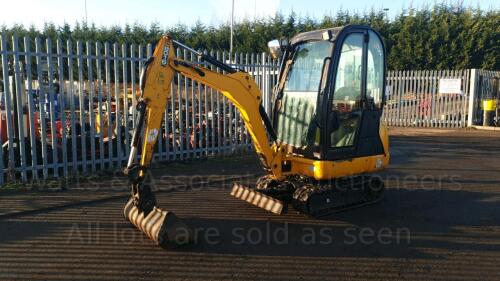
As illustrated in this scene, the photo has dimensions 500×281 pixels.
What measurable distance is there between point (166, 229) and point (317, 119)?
243 centimetres

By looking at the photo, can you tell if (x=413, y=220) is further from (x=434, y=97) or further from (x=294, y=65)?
(x=434, y=97)

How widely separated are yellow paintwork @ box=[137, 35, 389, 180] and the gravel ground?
62cm

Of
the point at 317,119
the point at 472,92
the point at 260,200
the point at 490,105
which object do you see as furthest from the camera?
the point at 472,92

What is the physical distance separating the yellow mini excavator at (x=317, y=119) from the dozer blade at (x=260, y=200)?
0.04 ft

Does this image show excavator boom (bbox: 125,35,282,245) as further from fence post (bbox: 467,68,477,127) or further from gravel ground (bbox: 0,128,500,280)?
fence post (bbox: 467,68,477,127)

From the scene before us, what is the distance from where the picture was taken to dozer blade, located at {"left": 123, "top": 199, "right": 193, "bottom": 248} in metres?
4.41

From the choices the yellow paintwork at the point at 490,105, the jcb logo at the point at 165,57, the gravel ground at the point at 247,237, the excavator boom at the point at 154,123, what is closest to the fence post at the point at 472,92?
the yellow paintwork at the point at 490,105

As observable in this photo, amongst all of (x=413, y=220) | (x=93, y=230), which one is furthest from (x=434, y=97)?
(x=93, y=230)

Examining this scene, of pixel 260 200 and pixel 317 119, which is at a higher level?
pixel 317 119

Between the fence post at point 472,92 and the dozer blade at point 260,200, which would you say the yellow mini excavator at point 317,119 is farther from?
the fence post at point 472,92

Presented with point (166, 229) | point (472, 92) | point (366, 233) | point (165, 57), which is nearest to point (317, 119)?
point (366, 233)

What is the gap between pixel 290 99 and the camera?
6.07 meters

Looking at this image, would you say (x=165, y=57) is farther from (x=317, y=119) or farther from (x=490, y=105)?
(x=490, y=105)

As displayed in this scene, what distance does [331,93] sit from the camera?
5516 mm
